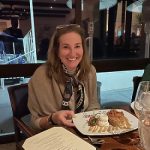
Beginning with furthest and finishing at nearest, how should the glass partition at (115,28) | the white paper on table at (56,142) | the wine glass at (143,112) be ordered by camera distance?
the glass partition at (115,28)
the white paper on table at (56,142)
the wine glass at (143,112)

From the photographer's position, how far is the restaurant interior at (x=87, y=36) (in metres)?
2.49

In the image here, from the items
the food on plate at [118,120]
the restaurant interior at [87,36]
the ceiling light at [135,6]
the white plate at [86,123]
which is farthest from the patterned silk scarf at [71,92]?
the ceiling light at [135,6]

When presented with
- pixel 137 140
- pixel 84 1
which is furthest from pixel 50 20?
pixel 137 140

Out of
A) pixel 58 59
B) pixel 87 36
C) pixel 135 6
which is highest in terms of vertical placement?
pixel 135 6

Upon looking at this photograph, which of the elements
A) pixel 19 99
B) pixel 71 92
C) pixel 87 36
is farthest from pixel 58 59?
pixel 87 36

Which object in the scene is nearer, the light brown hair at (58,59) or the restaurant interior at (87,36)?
the light brown hair at (58,59)

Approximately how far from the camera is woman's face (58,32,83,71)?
5.50ft

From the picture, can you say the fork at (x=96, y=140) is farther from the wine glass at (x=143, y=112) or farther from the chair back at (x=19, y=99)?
the chair back at (x=19, y=99)

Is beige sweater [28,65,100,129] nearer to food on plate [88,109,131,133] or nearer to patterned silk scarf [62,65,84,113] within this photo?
patterned silk scarf [62,65,84,113]

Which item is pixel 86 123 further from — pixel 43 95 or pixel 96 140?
pixel 43 95

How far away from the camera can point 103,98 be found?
3217 mm

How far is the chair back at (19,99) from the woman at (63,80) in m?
0.13

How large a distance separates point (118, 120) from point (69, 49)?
0.64 metres

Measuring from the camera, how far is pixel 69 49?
5.55ft
